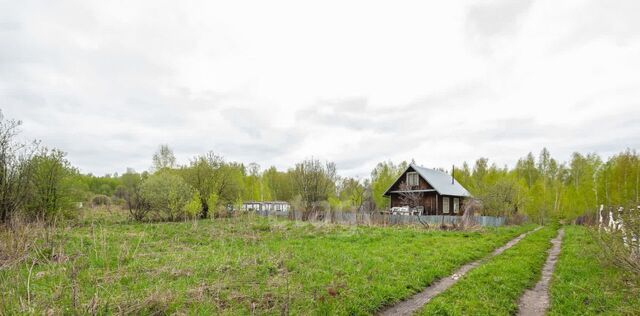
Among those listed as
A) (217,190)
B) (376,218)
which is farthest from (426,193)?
(217,190)

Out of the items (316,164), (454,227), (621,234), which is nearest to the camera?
(621,234)

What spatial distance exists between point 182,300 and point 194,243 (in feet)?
19.8

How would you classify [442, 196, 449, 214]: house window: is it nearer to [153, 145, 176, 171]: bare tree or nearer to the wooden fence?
the wooden fence

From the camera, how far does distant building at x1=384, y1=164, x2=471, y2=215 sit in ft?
99.2

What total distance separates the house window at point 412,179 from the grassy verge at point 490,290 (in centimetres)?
2183

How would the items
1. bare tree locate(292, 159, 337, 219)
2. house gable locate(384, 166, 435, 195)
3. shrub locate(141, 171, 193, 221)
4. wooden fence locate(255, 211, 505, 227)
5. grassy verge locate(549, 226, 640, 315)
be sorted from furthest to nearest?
house gable locate(384, 166, 435, 195)
bare tree locate(292, 159, 337, 219)
shrub locate(141, 171, 193, 221)
wooden fence locate(255, 211, 505, 227)
grassy verge locate(549, 226, 640, 315)

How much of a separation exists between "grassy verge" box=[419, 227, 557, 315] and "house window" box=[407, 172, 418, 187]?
21834 millimetres

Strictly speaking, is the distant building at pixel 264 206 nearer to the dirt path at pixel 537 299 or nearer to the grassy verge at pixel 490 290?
the grassy verge at pixel 490 290

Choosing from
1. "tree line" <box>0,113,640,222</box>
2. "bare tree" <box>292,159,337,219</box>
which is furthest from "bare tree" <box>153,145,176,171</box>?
"bare tree" <box>292,159,337,219</box>

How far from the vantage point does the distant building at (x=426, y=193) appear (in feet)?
99.2

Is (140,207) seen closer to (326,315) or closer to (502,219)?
(326,315)

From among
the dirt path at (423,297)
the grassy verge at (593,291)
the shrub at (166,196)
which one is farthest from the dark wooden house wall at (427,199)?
the dirt path at (423,297)

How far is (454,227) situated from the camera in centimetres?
2002

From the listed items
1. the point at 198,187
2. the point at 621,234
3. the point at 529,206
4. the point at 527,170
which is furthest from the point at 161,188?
the point at 527,170
